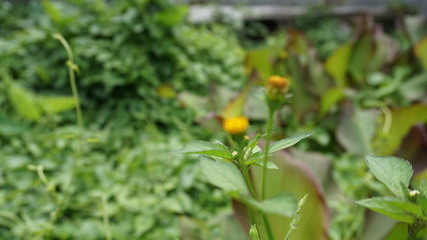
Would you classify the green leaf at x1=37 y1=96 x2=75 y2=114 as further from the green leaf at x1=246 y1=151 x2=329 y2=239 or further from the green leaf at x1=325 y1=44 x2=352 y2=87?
the green leaf at x1=325 y1=44 x2=352 y2=87

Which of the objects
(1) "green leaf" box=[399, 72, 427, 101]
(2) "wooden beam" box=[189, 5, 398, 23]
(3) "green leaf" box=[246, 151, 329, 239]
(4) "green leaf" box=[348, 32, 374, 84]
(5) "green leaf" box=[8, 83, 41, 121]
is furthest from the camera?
(2) "wooden beam" box=[189, 5, 398, 23]

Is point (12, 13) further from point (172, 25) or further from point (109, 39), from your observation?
point (172, 25)

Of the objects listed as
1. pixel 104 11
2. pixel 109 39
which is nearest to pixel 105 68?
pixel 109 39

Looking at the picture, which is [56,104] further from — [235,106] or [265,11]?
[265,11]

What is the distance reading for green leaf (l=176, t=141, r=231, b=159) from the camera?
0.38 metres

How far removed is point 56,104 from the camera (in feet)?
5.43

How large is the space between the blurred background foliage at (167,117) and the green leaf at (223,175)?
49 cm

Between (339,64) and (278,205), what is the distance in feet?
6.17

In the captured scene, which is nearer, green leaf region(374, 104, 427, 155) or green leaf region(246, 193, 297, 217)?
green leaf region(246, 193, 297, 217)

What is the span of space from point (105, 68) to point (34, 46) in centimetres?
50

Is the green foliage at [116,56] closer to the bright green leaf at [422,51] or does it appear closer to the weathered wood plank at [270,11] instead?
the bright green leaf at [422,51]

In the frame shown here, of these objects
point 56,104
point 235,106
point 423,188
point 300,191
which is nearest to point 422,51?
point 235,106

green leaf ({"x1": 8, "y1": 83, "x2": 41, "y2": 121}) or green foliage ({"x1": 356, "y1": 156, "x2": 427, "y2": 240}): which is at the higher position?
green foliage ({"x1": 356, "y1": 156, "x2": 427, "y2": 240})


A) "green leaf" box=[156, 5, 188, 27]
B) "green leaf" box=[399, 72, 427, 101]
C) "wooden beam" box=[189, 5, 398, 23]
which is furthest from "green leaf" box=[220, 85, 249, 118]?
"wooden beam" box=[189, 5, 398, 23]
